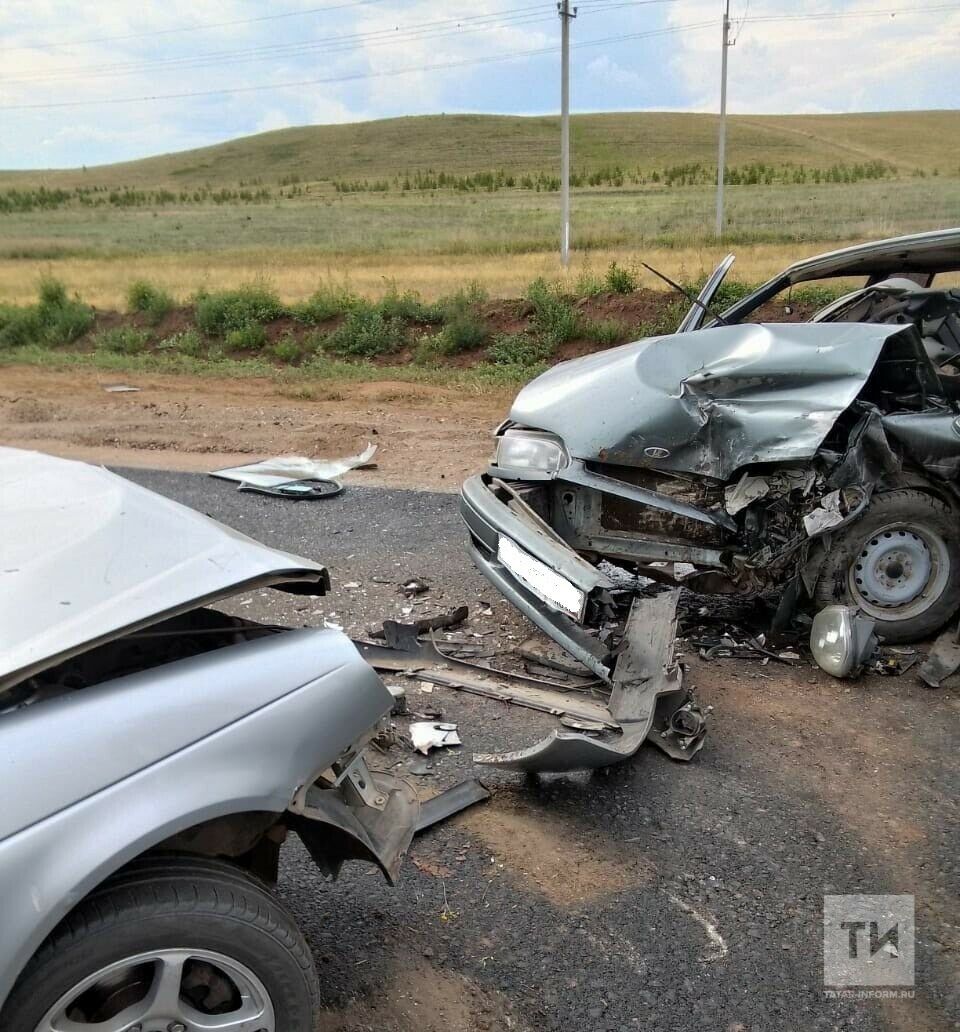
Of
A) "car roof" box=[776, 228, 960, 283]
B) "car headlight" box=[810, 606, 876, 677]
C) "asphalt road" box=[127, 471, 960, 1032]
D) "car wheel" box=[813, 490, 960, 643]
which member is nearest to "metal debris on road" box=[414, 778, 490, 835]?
"asphalt road" box=[127, 471, 960, 1032]

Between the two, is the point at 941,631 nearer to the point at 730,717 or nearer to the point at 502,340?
the point at 730,717

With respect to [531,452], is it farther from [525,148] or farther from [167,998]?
[525,148]

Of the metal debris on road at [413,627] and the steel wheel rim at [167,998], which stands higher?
the steel wheel rim at [167,998]

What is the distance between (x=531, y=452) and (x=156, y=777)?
3097 mm

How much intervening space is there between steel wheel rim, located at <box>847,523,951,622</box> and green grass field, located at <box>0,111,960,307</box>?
1211 centimetres

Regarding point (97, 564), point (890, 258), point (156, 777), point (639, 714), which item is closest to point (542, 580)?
point (639, 714)

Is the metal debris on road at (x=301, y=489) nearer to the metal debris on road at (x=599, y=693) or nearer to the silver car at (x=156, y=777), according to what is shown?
the metal debris on road at (x=599, y=693)

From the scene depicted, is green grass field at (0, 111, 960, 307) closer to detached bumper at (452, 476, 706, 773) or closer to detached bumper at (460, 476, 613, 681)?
detached bumper at (460, 476, 613, 681)

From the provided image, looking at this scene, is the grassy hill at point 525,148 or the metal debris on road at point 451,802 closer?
the metal debris on road at point 451,802

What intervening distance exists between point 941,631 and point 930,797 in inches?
57.8

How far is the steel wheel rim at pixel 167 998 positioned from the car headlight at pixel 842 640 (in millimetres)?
3169

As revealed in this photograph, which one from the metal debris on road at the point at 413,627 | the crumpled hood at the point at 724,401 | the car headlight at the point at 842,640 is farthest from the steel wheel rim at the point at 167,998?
the car headlight at the point at 842,640

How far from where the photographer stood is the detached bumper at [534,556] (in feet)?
12.6

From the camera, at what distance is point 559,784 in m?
3.50
